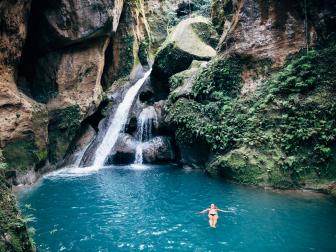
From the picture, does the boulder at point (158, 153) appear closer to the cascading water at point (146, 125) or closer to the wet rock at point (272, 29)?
the cascading water at point (146, 125)

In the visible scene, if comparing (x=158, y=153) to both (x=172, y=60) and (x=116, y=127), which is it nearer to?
(x=116, y=127)

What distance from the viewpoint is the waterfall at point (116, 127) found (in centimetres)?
2084

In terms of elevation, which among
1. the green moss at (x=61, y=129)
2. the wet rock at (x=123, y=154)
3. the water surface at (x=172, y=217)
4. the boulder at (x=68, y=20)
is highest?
the boulder at (x=68, y=20)

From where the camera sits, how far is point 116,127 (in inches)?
887

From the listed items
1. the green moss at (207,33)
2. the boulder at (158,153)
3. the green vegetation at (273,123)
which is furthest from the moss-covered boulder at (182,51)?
the boulder at (158,153)

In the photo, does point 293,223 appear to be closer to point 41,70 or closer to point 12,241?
point 12,241

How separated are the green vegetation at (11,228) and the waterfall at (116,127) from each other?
42.5 feet

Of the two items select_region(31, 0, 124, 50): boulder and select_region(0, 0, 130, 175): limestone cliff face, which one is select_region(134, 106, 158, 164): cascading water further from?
select_region(31, 0, 124, 50): boulder

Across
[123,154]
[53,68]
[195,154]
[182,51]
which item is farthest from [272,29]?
[53,68]

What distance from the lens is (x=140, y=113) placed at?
73.7ft

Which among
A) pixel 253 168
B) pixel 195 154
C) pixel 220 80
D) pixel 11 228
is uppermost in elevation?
pixel 220 80

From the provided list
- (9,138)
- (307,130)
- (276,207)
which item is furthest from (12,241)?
(307,130)

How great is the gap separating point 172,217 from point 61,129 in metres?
10.6

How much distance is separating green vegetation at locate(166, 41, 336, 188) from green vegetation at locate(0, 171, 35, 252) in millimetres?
9832
